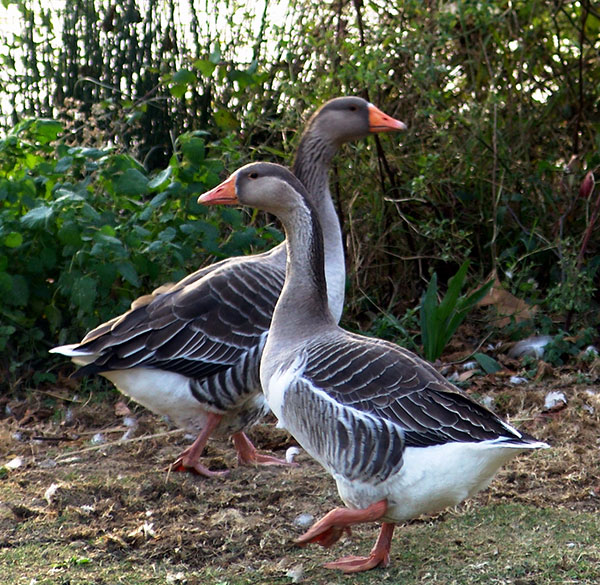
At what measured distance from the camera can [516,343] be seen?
6.64 metres

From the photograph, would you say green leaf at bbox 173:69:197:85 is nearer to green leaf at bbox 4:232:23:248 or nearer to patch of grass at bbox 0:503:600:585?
green leaf at bbox 4:232:23:248

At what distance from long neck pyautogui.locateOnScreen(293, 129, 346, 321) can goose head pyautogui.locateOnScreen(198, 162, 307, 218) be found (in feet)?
3.01

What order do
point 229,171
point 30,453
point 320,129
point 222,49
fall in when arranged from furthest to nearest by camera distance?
1. point 222,49
2. point 229,171
3. point 320,129
4. point 30,453

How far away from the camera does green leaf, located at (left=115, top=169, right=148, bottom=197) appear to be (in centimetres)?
589

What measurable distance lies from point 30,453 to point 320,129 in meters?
2.60

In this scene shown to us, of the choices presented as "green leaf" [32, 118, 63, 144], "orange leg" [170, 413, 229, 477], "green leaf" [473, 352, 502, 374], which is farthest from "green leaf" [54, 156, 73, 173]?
"green leaf" [473, 352, 502, 374]

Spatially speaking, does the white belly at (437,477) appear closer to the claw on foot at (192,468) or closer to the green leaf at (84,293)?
the claw on foot at (192,468)

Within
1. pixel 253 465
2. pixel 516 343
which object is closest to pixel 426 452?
pixel 253 465

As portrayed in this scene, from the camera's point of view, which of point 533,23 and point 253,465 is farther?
point 533,23

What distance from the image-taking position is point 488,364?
6301 mm

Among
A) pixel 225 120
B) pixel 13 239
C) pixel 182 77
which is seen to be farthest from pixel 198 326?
pixel 225 120

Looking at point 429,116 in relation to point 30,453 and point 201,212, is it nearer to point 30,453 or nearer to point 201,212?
point 201,212

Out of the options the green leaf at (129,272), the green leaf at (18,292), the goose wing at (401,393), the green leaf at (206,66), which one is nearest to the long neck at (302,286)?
the goose wing at (401,393)

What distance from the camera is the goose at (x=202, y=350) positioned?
4.95 metres
